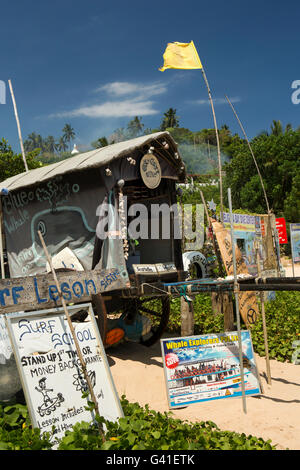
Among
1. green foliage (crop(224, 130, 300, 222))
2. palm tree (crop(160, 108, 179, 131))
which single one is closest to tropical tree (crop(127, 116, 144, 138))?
palm tree (crop(160, 108, 179, 131))

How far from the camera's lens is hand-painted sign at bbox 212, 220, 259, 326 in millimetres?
8641

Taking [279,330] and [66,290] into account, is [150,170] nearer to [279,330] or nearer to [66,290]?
[66,290]

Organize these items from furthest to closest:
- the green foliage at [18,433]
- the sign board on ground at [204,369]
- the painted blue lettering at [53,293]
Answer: the sign board on ground at [204,369] < the painted blue lettering at [53,293] < the green foliage at [18,433]

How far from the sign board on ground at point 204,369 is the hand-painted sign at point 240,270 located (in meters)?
2.73

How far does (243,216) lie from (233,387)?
6.55 metres

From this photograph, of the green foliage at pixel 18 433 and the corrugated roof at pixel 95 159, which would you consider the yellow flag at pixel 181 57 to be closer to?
the corrugated roof at pixel 95 159

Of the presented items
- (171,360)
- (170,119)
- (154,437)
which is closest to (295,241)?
(171,360)

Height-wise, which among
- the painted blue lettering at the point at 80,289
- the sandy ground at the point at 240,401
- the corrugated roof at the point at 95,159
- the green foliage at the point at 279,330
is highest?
the corrugated roof at the point at 95,159

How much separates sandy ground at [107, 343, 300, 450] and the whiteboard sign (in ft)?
4.22

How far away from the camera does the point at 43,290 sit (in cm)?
476

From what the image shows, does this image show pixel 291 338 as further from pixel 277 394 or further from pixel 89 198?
pixel 89 198

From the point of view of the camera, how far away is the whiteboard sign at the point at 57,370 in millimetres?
3859

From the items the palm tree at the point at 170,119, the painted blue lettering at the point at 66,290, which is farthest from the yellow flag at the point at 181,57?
the palm tree at the point at 170,119

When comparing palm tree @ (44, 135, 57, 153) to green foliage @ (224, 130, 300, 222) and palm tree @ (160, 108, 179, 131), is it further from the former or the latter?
green foliage @ (224, 130, 300, 222)
